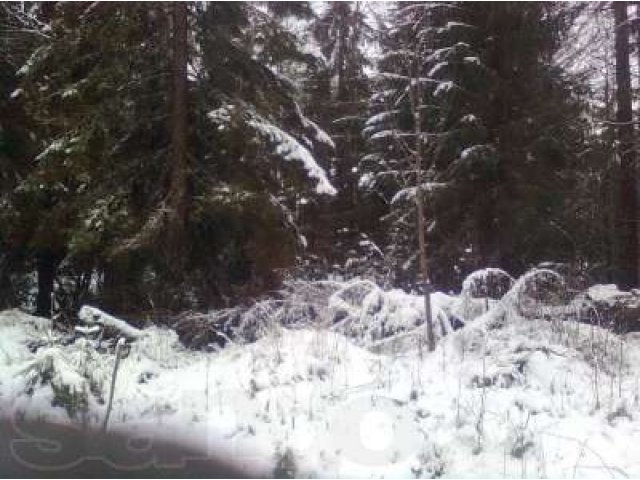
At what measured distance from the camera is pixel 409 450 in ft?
21.3

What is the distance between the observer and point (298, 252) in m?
13.0

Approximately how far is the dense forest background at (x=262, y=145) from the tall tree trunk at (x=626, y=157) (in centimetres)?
4

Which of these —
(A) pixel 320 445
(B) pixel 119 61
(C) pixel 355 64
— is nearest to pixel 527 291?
(A) pixel 320 445

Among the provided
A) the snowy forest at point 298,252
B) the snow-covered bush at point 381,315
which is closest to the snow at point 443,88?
the snowy forest at point 298,252

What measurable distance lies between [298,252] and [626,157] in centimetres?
725

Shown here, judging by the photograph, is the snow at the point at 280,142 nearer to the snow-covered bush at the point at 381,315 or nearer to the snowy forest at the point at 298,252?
the snowy forest at the point at 298,252

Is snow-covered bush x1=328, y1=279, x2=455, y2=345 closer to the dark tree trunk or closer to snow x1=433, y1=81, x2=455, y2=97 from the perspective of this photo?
snow x1=433, y1=81, x2=455, y2=97

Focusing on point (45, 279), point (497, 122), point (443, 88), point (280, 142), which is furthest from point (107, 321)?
point (497, 122)

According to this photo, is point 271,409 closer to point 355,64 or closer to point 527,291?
point 527,291

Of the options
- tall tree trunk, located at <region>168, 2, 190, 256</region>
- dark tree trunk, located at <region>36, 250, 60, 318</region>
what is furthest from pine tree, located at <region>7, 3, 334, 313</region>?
dark tree trunk, located at <region>36, 250, 60, 318</region>

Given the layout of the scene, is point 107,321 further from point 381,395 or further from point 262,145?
point 381,395

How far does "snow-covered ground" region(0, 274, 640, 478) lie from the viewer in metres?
6.40

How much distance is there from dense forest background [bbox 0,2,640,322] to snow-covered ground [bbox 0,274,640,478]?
168cm

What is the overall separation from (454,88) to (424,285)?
21.2 ft
